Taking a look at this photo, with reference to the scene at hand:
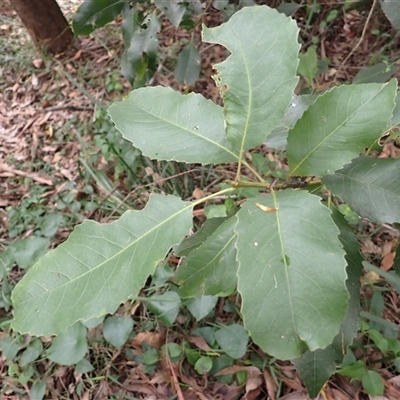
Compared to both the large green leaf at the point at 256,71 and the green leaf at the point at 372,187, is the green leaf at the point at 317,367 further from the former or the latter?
the large green leaf at the point at 256,71

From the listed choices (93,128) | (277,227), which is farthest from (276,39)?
(93,128)

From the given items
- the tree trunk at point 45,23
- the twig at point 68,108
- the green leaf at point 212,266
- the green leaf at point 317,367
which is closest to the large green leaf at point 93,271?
the green leaf at point 212,266

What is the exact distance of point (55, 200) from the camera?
2242 mm

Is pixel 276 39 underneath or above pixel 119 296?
above

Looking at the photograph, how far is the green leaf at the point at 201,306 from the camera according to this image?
59.3 inches

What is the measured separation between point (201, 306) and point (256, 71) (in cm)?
102

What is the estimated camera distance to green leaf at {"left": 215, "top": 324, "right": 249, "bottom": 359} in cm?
149

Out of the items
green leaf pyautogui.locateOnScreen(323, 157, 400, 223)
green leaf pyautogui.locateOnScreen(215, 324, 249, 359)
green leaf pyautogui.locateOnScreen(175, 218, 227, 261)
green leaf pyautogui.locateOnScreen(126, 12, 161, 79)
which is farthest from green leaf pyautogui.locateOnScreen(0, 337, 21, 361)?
green leaf pyautogui.locateOnScreen(323, 157, 400, 223)

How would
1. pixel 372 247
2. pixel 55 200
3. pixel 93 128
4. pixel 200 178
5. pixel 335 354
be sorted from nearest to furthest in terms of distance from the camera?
pixel 335 354 → pixel 372 247 → pixel 200 178 → pixel 55 200 → pixel 93 128

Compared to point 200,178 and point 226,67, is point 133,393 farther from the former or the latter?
point 226,67

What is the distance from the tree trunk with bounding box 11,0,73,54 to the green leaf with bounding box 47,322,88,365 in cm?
207

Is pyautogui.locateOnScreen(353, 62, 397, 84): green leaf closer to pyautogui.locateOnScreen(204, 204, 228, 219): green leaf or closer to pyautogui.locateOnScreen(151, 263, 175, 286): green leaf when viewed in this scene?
pyautogui.locateOnScreen(204, 204, 228, 219): green leaf

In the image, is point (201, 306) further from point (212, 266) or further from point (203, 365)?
point (212, 266)

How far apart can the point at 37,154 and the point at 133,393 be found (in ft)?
5.23
